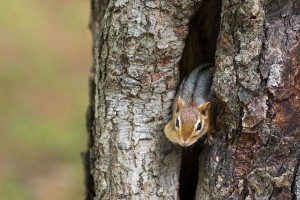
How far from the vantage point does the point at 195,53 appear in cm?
288

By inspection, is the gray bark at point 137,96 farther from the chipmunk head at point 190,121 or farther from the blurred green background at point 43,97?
the blurred green background at point 43,97

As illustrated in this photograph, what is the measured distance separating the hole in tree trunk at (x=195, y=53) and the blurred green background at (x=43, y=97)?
1.99 m

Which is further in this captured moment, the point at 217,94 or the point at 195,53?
the point at 195,53

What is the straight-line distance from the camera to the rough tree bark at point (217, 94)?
230 centimetres


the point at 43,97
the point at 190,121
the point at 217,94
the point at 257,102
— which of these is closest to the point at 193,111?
the point at 190,121

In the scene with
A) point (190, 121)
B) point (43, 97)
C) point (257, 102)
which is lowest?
point (43, 97)

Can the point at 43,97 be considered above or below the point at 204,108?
below

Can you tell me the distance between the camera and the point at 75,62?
6.32 m

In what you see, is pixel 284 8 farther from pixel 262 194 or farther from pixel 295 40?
pixel 262 194

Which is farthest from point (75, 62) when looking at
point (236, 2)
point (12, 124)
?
point (236, 2)

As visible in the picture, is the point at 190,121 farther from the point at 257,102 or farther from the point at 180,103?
the point at 257,102

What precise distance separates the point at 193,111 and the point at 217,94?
21 centimetres

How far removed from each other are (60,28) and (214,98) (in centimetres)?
436

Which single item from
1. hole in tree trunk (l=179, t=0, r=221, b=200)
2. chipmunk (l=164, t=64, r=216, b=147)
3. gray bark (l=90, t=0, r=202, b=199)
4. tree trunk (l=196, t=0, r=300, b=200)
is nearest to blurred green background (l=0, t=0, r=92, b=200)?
hole in tree trunk (l=179, t=0, r=221, b=200)
